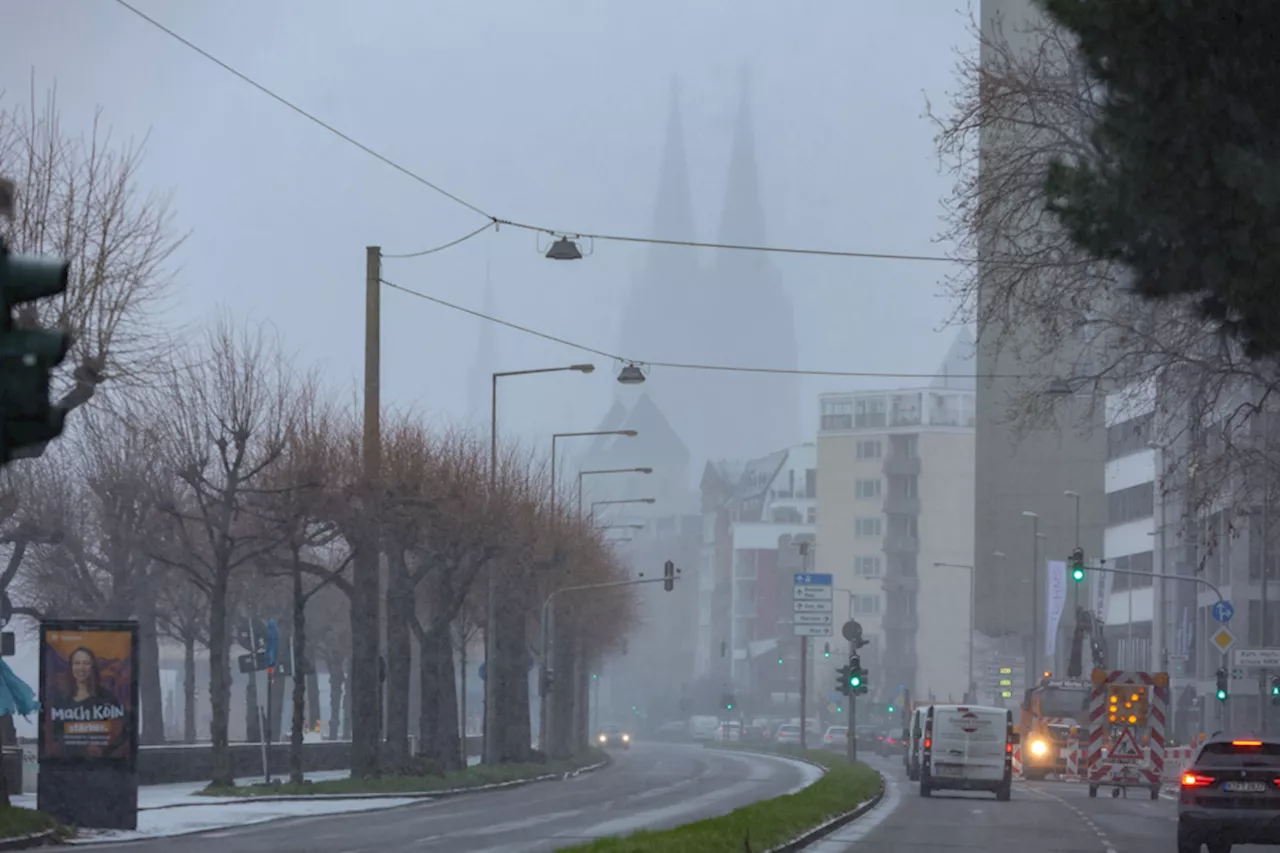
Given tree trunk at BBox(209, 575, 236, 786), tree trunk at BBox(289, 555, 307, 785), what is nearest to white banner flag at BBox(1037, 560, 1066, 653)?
tree trunk at BBox(289, 555, 307, 785)

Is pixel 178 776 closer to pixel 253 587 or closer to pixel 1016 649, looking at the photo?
pixel 253 587

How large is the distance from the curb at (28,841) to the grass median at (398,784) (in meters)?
13.6

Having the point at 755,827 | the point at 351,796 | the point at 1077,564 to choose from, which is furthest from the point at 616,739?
the point at 755,827

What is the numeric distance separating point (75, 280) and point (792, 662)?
140636 mm

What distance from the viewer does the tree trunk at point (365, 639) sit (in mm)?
43125

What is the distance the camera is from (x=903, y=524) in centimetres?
16975

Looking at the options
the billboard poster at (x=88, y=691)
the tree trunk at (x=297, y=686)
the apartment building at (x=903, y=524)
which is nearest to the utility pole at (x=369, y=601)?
the tree trunk at (x=297, y=686)

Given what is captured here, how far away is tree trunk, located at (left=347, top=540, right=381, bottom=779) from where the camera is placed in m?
43.1

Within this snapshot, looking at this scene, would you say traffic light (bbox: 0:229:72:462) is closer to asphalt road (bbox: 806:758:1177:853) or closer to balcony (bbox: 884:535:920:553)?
asphalt road (bbox: 806:758:1177:853)

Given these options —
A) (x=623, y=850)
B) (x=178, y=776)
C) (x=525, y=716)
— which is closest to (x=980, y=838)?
(x=623, y=850)

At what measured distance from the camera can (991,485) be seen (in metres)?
132

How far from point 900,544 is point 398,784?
4934 inches

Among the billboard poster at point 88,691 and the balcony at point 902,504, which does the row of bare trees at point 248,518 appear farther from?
the balcony at point 902,504

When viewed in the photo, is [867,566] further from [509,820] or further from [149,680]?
[509,820]
